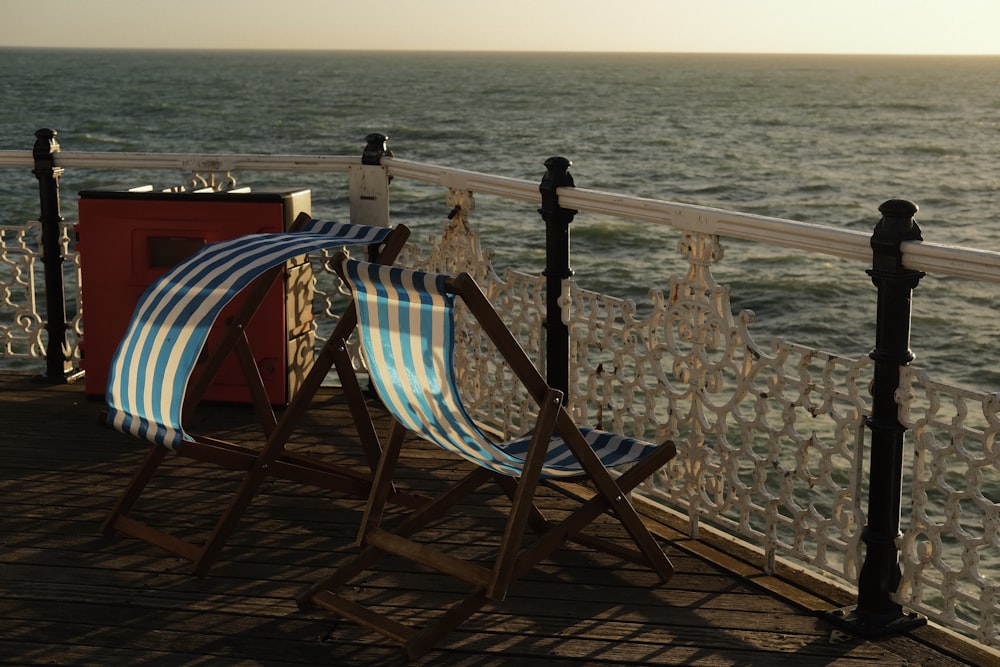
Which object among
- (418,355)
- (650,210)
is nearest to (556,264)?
(650,210)

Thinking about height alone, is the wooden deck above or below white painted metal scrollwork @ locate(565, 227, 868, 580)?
below

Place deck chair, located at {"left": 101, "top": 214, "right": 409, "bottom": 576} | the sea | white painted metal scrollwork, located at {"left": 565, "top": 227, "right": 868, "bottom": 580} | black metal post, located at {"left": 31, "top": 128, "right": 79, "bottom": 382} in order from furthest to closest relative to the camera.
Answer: the sea < black metal post, located at {"left": 31, "top": 128, "right": 79, "bottom": 382} < deck chair, located at {"left": 101, "top": 214, "right": 409, "bottom": 576} < white painted metal scrollwork, located at {"left": 565, "top": 227, "right": 868, "bottom": 580}

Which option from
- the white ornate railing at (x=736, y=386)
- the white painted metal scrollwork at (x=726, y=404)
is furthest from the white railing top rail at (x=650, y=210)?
the white painted metal scrollwork at (x=726, y=404)

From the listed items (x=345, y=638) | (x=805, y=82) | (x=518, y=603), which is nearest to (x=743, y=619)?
(x=518, y=603)

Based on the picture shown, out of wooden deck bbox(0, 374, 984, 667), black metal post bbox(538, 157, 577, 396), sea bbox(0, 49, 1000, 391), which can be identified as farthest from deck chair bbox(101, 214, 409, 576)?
sea bbox(0, 49, 1000, 391)

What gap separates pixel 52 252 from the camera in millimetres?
6066

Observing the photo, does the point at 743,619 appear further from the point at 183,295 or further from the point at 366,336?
the point at 183,295

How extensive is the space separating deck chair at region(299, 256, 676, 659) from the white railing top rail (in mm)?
720

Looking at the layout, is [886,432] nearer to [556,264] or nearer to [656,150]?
[556,264]

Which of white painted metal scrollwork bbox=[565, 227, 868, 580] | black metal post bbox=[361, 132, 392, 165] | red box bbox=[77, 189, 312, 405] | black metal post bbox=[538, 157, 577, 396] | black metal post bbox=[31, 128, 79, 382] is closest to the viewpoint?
white painted metal scrollwork bbox=[565, 227, 868, 580]

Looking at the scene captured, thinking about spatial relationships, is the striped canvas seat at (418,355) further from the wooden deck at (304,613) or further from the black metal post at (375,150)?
the black metal post at (375,150)

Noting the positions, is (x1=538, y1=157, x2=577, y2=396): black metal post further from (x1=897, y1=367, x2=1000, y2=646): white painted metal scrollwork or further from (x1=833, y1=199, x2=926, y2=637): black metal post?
(x1=897, y1=367, x2=1000, y2=646): white painted metal scrollwork

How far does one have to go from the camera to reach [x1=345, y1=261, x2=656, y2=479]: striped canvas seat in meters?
3.30

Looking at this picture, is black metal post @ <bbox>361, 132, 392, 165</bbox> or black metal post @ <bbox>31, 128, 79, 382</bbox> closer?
black metal post @ <bbox>361, 132, 392, 165</bbox>
